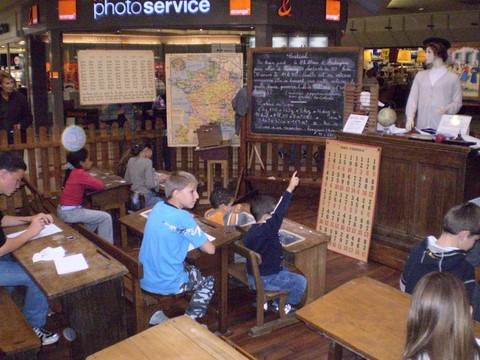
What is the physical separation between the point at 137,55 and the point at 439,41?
16.5 feet

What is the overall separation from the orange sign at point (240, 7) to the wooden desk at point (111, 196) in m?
4.86

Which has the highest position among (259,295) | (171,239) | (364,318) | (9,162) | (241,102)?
(241,102)

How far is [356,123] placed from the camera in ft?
17.4

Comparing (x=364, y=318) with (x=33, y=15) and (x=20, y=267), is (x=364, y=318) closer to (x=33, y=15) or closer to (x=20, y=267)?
(x=20, y=267)

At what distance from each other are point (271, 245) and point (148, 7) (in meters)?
7.13

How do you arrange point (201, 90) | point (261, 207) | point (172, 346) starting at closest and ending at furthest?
point (172, 346)
point (261, 207)
point (201, 90)

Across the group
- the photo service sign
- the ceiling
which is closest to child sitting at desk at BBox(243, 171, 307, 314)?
the photo service sign

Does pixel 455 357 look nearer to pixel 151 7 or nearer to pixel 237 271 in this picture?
pixel 237 271

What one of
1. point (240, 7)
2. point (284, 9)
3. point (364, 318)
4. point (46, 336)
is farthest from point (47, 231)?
point (284, 9)

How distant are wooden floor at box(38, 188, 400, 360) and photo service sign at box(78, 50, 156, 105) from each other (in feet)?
15.6

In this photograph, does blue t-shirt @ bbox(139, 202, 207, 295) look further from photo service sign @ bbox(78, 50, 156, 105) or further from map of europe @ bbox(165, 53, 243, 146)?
photo service sign @ bbox(78, 50, 156, 105)

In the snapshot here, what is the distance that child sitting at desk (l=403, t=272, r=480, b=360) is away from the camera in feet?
5.88

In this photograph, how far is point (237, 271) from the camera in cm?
424

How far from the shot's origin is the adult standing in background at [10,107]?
7.17 m
